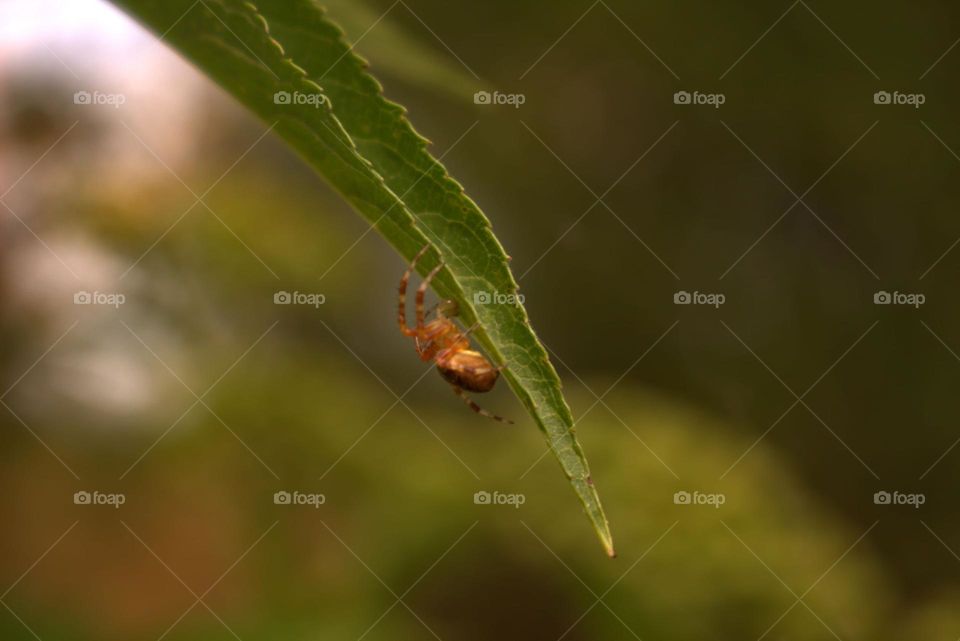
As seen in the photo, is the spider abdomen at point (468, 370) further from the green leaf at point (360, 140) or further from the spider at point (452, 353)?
the green leaf at point (360, 140)

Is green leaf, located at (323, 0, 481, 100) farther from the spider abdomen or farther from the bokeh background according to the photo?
the spider abdomen

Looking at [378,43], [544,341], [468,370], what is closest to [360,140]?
[378,43]

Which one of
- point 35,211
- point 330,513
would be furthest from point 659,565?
point 35,211

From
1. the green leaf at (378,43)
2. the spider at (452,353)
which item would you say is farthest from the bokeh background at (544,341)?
the spider at (452,353)

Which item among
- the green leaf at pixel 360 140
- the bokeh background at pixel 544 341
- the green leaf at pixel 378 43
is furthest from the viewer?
the bokeh background at pixel 544 341

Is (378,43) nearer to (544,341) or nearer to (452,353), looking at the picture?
(452,353)
